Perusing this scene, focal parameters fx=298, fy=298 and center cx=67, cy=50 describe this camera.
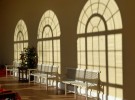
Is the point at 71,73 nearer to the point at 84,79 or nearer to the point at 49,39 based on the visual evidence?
the point at 84,79

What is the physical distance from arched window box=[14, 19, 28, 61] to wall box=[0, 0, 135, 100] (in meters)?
0.38

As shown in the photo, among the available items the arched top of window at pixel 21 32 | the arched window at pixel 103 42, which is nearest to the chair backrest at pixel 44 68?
the arched window at pixel 103 42

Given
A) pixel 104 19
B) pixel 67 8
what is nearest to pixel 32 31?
pixel 67 8

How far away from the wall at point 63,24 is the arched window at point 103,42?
0.27m

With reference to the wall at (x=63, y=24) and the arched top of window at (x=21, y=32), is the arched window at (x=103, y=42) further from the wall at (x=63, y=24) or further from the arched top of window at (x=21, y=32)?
the arched top of window at (x=21, y=32)

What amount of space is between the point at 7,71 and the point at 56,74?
6809 mm

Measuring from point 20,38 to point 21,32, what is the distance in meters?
0.38

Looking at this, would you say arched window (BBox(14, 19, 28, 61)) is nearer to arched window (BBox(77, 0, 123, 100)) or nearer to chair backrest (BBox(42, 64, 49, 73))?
chair backrest (BBox(42, 64, 49, 73))

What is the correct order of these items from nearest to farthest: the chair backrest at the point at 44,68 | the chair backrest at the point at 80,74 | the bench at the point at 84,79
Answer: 1. the bench at the point at 84,79
2. the chair backrest at the point at 80,74
3. the chair backrest at the point at 44,68

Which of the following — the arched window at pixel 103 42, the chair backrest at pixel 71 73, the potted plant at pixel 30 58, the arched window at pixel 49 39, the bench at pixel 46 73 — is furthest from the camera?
the potted plant at pixel 30 58

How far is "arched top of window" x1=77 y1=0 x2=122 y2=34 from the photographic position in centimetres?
833

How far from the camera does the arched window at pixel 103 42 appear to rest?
8.16 m

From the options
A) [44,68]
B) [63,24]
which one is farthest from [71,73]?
[44,68]

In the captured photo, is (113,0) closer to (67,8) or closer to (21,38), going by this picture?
(67,8)
